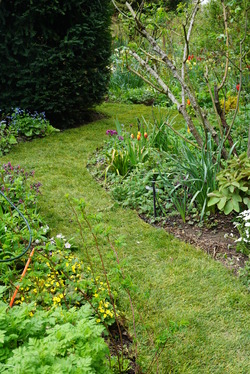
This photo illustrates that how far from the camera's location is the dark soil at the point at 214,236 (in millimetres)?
2969

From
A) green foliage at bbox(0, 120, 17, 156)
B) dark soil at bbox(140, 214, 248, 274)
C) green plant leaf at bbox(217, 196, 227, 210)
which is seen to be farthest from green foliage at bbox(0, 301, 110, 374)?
green foliage at bbox(0, 120, 17, 156)

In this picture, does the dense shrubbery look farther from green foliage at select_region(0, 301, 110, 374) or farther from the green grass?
green foliage at select_region(0, 301, 110, 374)

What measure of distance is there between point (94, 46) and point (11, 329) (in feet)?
18.8

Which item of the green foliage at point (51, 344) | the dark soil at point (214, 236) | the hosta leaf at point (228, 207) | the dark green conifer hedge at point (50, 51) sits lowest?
the dark soil at point (214, 236)

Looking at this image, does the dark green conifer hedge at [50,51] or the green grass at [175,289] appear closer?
the green grass at [175,289]

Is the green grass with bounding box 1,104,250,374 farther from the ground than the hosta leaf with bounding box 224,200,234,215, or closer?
closer

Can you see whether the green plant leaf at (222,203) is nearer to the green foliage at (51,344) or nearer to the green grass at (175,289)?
the green grass at (175,289)

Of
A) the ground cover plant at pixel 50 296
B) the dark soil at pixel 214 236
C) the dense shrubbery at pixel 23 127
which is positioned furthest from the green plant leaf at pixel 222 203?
the dense shrubbery at pixel 23 127

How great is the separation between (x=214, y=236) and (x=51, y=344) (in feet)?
6.82

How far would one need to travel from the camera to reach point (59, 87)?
639cm

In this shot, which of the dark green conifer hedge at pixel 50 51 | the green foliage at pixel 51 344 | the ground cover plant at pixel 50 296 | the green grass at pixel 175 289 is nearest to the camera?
the green foliage at pixel 51 344

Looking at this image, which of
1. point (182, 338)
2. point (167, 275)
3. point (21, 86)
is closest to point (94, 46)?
point (21, 86)

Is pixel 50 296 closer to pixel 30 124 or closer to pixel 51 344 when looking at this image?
pixel 51 344

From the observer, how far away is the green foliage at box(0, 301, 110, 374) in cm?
135
